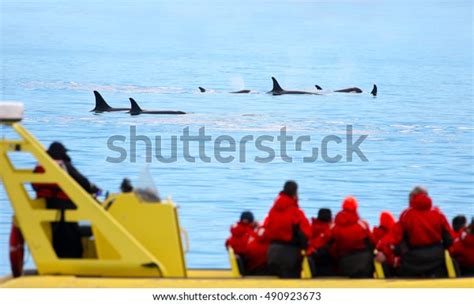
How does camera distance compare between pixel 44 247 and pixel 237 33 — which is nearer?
pixel 44 247

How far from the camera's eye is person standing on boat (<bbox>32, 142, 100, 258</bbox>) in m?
18.2

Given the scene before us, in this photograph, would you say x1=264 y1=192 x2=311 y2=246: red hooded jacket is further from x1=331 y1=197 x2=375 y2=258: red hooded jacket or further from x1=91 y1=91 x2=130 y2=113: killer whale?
x1=91 y1=91 x2=130 y2=113: killer whale

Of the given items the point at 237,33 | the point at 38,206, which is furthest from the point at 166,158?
the point at 237,33

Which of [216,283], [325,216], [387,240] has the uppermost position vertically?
[325,216]

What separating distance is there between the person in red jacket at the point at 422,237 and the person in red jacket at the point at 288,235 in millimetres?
1184

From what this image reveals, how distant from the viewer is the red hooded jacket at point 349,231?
18.2 metres

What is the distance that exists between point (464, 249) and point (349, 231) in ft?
5.01

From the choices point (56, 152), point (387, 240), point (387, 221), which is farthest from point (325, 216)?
point (56, 152)

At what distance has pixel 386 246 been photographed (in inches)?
719

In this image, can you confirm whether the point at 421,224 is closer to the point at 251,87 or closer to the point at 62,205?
the point at 62,205

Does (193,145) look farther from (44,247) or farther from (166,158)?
(44,247)

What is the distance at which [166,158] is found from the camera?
49.3m
